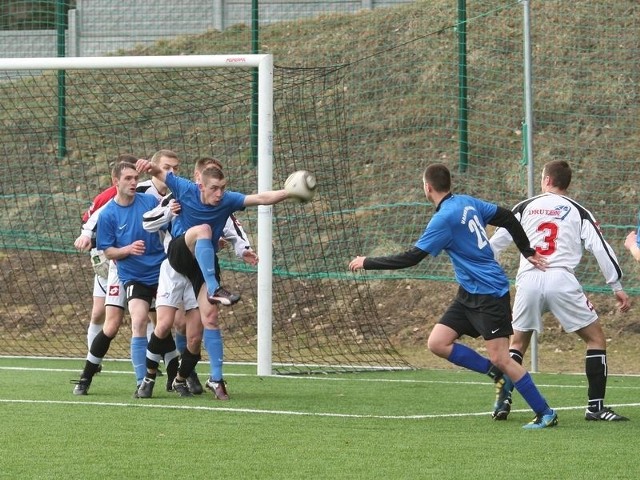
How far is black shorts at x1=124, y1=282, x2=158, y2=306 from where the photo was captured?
10.0m

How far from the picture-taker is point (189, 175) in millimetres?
17812

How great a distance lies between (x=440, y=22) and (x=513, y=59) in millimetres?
1931

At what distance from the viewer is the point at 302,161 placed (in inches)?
624

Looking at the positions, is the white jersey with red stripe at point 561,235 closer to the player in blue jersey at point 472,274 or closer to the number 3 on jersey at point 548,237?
the number 3 on jersey at point 548,237

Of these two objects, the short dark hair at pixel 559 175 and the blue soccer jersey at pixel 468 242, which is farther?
the short dark hair at pixel 559 175


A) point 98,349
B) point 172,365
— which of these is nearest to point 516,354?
point 172,365

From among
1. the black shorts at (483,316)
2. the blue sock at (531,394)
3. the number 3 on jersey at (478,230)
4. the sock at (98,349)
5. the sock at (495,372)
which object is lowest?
the blue sock at (531,394)

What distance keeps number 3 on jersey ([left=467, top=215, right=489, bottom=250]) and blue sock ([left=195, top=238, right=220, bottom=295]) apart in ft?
6.67

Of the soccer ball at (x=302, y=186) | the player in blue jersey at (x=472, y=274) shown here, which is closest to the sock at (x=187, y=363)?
the soccer ball at (x=302, y=186)

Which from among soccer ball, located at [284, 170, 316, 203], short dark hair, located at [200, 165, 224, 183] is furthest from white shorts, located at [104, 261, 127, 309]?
soccer ball, located at [284, 170, 316, 203]

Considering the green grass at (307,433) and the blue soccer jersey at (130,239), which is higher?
the blue soccer jersey at (130,239)

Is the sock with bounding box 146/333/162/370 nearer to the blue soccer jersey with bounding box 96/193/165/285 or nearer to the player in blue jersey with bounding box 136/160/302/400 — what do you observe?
the player in blue jersey with bounding box 136/160/302/400

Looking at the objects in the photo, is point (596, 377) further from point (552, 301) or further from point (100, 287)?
point (100, 287)

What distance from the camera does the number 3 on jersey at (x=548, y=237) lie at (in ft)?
28.5
